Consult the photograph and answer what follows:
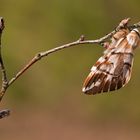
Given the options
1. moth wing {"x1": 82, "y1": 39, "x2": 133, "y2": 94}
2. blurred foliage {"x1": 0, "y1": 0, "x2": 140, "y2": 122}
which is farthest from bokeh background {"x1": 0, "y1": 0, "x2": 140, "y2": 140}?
moth wing {"x1": 82, "y1": 39, "x2": 133, "y2": 94}

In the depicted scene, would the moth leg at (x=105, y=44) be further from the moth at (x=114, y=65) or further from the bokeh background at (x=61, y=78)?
the bokeh background at (x=61, y=78)

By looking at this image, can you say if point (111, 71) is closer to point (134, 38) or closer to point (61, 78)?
point (134, 38)

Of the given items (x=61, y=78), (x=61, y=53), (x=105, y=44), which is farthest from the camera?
(x=61, y=53)

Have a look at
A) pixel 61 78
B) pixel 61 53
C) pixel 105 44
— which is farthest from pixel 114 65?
pixel 61 53

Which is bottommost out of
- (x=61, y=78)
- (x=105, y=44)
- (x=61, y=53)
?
(x=61, y=78)

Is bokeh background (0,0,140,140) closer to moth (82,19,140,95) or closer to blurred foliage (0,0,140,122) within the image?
blurred foliage (0,0,140,122)

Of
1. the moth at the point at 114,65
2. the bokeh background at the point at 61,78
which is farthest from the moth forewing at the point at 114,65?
the bokeh background at the point at 61,78
